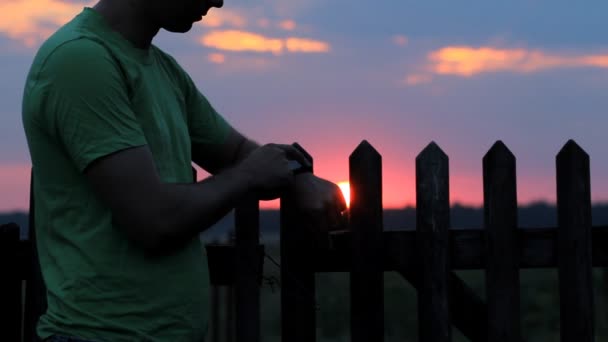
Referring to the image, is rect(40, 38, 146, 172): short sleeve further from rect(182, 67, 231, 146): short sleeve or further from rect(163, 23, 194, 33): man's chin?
rect(182, 67, 231, 146): short sleeve

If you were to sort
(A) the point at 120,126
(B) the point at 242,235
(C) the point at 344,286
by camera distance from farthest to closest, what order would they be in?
1. (C) the point at 344,286
2. (B) the point at 242,235
3. (A) the point at 120,126

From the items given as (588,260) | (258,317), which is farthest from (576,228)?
(258,317)

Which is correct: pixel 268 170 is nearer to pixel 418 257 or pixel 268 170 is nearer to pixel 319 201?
Result: pixel 319 201

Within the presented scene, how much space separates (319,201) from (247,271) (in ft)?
4.89

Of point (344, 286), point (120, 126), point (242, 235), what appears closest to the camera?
point (120, 126)

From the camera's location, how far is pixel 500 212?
3.95 meters

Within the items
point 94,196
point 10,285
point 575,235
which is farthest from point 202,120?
point 575,235

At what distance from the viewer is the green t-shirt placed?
193 cm

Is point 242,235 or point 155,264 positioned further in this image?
point 242,235

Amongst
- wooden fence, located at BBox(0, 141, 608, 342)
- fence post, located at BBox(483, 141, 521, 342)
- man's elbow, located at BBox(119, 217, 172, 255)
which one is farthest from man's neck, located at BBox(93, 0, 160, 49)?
fence post, located at BBox(483, 141, 521, 342)

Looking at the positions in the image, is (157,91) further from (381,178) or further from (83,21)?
(381,178)

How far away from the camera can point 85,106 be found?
1919mm

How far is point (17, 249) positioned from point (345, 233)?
1.50m

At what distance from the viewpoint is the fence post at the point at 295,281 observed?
12.3ft
